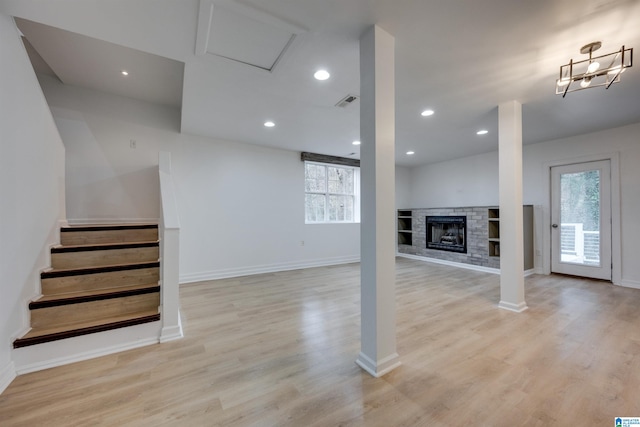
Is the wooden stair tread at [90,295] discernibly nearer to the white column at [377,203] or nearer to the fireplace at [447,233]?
the white column at [377,203]

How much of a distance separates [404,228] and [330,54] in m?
5.89

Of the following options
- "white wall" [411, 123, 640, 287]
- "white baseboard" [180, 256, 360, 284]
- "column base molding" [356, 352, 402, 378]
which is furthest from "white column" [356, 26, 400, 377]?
"white wall" [411, 123, 640, 287]

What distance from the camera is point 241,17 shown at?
1.72 meters

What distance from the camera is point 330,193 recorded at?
6039mm

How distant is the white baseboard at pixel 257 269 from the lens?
4.29 meters

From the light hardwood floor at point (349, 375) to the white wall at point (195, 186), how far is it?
5.70ft

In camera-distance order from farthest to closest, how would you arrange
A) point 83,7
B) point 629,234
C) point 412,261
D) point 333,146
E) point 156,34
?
point 412,261 → point 333,146 → point 629,234 → point 156,34 → point 83,7

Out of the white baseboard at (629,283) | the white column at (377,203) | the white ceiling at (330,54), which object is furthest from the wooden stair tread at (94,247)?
the white baseboard at (629,283)

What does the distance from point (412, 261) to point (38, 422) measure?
6.15 meters

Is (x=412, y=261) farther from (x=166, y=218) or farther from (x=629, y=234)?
(x=166, y=218)

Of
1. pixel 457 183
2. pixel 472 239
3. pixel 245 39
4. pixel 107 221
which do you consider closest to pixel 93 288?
pixel 107 221

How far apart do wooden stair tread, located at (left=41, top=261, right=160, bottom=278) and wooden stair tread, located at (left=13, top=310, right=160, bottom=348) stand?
47 centimetres

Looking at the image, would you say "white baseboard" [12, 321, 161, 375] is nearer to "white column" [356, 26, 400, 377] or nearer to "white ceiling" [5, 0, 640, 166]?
"white column" [356, 26, 400, 377]

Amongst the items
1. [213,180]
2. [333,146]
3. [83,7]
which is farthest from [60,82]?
[333,146]
